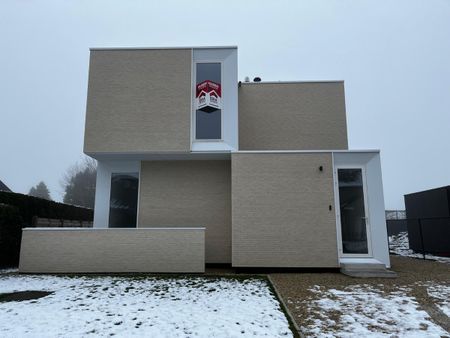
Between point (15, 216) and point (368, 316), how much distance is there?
10.0 meters

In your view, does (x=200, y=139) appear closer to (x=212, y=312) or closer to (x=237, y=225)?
(x=237, y=225)

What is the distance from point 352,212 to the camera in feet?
29.1

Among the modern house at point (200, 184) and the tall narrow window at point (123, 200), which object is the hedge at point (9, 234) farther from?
the tall narrow window at point (123, 200)

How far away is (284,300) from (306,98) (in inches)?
327

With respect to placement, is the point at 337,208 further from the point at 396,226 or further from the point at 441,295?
the point at 396,226

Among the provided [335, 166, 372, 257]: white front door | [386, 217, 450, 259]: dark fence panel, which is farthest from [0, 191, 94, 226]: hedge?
[386, 217, 450, 259]: dark fence panel

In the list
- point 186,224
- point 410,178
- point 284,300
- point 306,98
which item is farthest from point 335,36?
point 410,178

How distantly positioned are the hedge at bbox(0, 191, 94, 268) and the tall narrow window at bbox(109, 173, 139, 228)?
2834 mm

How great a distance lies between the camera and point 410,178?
52688 mm

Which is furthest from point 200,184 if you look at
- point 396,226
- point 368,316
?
point 396,226

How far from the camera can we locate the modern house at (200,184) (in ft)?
28.4

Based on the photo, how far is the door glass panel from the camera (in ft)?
A: 28.6

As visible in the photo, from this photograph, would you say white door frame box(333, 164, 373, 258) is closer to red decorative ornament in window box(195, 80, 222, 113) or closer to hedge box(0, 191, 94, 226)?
red decorative ornament in window box(195, 80, 222, 113)

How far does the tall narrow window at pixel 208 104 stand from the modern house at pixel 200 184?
0.03 m
